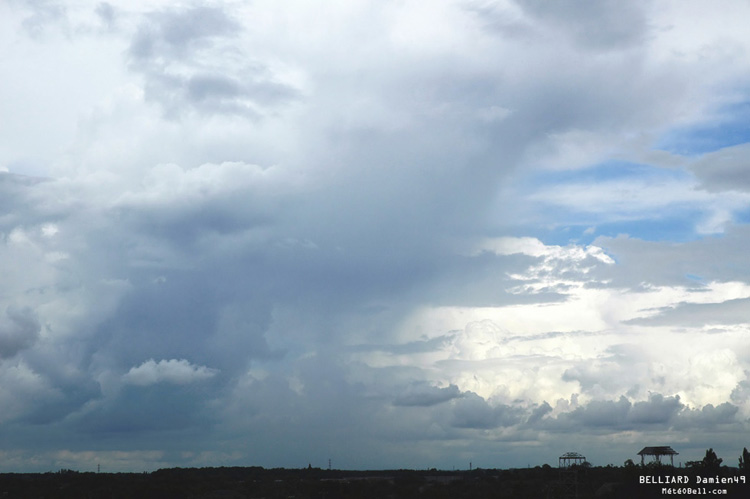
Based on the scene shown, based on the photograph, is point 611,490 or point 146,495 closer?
point 611,490

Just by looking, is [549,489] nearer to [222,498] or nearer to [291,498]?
[291,498]

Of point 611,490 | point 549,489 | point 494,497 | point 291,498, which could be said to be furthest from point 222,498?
point 611,490

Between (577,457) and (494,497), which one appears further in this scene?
(494,497)

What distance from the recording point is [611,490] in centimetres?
16075

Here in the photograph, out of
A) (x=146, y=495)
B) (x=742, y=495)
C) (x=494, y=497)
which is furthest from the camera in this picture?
(x=146, y=495)

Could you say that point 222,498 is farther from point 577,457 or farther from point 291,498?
point 577,457

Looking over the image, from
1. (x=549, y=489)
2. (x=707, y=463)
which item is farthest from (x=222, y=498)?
(x=707, y=463)

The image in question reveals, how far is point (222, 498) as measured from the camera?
621 feet

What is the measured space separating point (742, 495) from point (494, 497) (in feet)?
247

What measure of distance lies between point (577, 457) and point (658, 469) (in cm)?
1750

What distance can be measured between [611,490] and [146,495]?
119771 millimetres

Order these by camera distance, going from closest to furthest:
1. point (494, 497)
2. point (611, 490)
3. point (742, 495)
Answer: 1. point (742, 495)
2. point (611, 490)
3. point (494, 497)

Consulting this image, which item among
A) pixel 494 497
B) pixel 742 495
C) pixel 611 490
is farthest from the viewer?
pixel 494 497

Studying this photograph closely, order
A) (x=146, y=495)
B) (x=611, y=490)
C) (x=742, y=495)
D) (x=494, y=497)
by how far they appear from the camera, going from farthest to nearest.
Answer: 1. (x=146, y=495)
2. (x=494, y=497)
3. (x=611, y=490)
4. (x=742, y=495)
